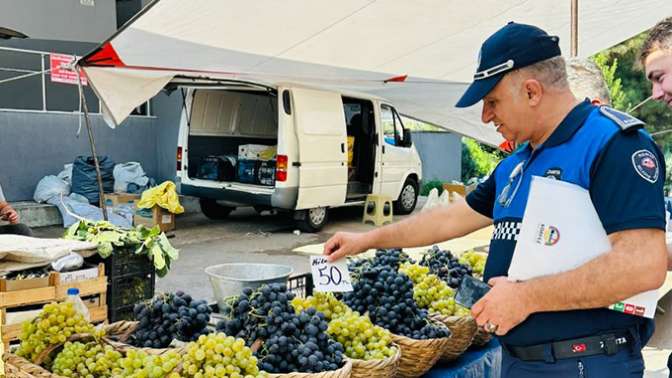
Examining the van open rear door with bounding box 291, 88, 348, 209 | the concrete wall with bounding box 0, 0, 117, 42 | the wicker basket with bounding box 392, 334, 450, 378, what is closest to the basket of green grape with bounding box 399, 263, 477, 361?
the wicker basket with bounding box 392, 334, 450, 378

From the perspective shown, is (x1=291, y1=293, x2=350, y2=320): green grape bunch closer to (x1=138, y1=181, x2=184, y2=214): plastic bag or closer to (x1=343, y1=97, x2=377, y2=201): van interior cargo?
(x1=138, y1=181, x2=184, y2=214): plastic bag

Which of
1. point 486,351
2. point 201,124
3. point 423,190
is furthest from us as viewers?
point 423,190

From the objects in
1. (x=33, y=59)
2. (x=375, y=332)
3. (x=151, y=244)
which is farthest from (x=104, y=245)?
(x=33, y=59)

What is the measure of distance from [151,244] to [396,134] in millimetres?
8238

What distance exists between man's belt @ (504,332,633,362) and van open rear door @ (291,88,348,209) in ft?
25.3

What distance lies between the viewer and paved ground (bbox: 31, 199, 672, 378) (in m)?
7.05

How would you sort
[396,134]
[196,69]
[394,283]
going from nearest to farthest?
[394,283] < [196,69] < [396,134]

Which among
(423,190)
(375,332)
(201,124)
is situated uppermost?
(201,124)

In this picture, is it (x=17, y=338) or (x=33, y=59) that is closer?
(x=17, y=338)

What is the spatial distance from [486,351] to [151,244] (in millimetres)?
2177

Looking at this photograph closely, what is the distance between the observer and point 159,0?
4438 mm

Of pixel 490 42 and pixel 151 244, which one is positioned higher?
pixel 490 42

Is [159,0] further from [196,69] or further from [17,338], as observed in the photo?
[17,338]

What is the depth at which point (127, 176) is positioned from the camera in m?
11.5
